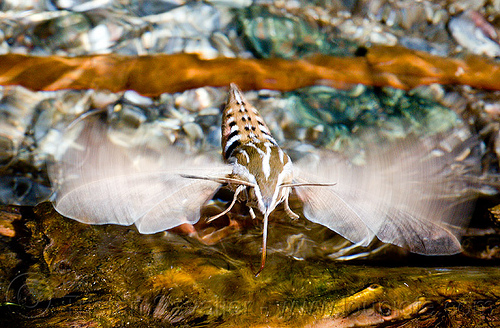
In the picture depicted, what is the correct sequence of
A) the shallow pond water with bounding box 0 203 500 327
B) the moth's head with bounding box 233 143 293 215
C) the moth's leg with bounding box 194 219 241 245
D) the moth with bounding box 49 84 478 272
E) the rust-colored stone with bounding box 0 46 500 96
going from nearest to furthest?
1. the shallow pond water with bounding box 0 203 500 327
2. the moth's head with bounding box 233 143 293 215
3. the moth with bounding box 49 84 478 272
4. the moth's leg with bounding box 194 219 241 245
5. the rust-colored stone with bounding box 0 46 500 96

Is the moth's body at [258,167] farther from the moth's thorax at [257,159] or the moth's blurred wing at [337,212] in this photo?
the moth's blurred wing at [337,212]

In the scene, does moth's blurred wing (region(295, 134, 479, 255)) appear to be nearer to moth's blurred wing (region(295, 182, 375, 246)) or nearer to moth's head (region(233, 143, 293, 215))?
moth's blurred wing (region(295, 182, 375, 246))

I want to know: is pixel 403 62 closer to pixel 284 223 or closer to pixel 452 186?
pixel 452 186

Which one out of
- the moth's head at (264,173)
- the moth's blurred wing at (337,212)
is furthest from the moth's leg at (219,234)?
the moth's blurred wing at (337,212)

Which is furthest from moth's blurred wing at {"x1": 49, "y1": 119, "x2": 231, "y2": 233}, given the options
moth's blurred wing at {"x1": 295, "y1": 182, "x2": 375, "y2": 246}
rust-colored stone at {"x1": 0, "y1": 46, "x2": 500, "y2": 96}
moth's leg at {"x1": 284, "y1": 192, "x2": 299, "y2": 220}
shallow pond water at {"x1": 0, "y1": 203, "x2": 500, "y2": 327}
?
rust-colored stone at {"x1": 0, "y1": 46, "x2": 500, "y2": 96}

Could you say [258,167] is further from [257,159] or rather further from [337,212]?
[337,212]

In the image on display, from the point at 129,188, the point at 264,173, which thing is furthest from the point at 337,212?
the point at 129,188

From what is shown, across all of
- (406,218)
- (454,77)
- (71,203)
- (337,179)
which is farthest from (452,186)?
(71,203)

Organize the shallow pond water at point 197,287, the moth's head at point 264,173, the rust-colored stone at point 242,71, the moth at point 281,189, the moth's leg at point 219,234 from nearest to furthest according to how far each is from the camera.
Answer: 1. the shallow pond water at point 197,287
2. the moth's head at point 264,173
3. the moth at point 281,189
4. the moth's leg at point 219,234
5. the rust-colored stone at point 242,71
